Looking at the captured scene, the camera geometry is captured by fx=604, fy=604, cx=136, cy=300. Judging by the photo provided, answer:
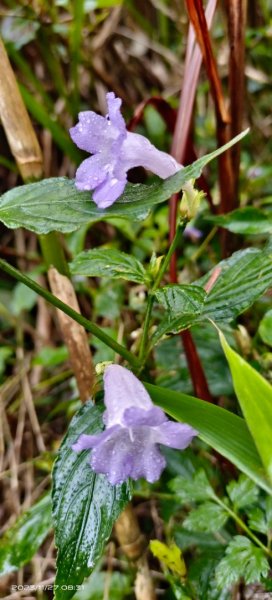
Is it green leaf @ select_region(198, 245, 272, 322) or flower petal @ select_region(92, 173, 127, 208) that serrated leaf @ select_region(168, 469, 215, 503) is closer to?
green leaf @ select_region(198, 245, 272, 322)

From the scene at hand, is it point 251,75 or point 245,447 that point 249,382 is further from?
point 251,75

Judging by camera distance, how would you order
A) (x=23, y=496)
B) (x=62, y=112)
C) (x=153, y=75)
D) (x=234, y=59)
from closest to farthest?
(x=234, y=59) → (x=23, y=496) → (x=62, y=112) → (x=153, y=75)

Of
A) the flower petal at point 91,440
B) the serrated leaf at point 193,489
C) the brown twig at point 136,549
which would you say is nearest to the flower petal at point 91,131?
the flower petal at point 91,440

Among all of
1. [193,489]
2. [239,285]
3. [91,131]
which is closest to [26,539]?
[193,489]

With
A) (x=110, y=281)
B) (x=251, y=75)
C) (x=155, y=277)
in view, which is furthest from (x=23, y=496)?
(x=251, y=75)

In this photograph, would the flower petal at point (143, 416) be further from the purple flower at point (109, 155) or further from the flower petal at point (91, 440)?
the purple flower at point (109, 155)

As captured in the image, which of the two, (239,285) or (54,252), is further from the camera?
(54,252)

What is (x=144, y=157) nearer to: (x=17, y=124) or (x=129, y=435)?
(x=17, y=124)
